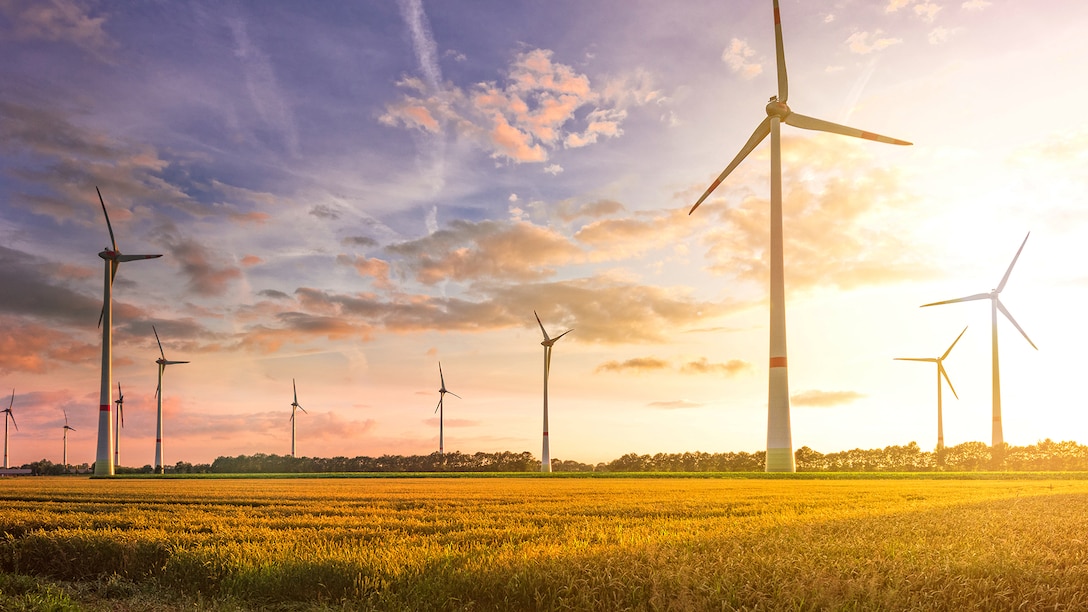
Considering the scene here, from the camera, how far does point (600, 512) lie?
22.5 metres

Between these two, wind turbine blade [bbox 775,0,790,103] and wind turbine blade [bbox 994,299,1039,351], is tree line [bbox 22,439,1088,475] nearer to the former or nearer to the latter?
wind turbine blade [bbox 994,299,1039,351]

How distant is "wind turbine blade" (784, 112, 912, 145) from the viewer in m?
80.7

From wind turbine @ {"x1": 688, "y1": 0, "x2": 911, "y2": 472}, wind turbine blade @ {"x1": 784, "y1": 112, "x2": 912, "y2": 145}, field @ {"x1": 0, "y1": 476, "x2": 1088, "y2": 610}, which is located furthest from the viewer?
wind turbine blade @ {"x1": 784, "y1": 112, "x2": 912, "y2": 145}

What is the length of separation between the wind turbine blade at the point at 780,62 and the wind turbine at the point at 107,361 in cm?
9796

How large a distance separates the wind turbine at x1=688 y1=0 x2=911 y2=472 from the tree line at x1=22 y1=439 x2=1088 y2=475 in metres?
68.1

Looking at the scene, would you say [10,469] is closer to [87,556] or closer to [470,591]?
[87,556]

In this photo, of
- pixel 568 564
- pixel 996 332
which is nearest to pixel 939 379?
pixel 996 332

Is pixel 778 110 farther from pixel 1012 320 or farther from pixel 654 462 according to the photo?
pixel 654 462

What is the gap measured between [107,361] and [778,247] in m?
98.5

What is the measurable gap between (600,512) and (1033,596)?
13.9 meters

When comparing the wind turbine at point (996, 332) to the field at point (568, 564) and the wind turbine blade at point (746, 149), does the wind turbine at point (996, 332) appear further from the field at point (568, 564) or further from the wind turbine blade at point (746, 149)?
the field at point (568, 564)

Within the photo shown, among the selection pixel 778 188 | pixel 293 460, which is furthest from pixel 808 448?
pixel 293 460

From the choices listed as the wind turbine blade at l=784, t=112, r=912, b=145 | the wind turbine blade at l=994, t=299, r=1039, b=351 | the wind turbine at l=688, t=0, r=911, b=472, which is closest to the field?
the wind turbine at l=688, t=0, r=911, b=472

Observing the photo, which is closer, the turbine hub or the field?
the field
